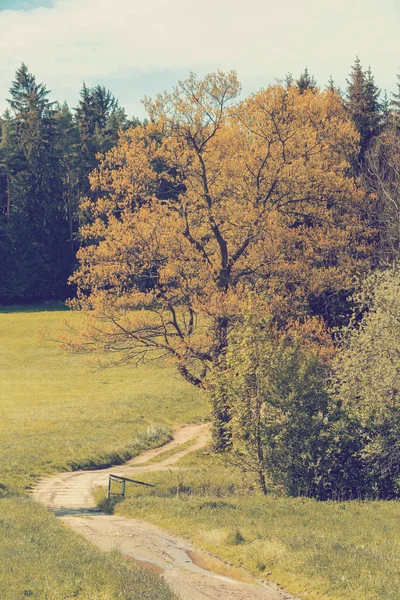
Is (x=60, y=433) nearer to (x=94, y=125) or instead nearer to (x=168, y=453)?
(x=168, y=453)

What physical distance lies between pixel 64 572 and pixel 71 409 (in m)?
34.5

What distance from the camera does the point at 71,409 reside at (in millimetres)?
48438

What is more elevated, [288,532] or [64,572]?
[64,572]

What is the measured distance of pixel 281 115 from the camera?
124 ft

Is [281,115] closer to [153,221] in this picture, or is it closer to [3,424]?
[153,221]

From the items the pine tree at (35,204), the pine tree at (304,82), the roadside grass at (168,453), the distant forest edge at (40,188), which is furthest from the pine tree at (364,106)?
the pine tree at (35,204)

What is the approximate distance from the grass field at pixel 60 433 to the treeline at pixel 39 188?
6.06 m

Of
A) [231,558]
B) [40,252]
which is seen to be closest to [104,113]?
[40,252]

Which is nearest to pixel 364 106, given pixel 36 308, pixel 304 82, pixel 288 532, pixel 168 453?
pixel 304 82

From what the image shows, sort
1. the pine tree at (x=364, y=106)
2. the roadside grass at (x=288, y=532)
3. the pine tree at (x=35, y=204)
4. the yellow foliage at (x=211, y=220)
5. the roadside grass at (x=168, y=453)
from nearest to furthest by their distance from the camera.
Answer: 1. the roadside grass at (x=288, y=532)
2. the yellow foliage at (x=211, y=220)
3. the roadside grass at (x=168, y=453)
4. the pine tree at (x=364, y=106)
5. the pine tree at (x=35, y=204)

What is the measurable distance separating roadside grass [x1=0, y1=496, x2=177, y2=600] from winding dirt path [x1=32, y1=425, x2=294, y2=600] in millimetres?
1197

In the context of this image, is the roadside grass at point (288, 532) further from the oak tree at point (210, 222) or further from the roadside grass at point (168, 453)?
the oak tree at point (210, 222)

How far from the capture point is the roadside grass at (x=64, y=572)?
1341cm

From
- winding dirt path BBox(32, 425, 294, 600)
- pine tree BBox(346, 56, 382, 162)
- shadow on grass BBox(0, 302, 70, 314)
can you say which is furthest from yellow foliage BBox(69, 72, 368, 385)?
shadow on grass BBox(0, 302, 70, 314)
